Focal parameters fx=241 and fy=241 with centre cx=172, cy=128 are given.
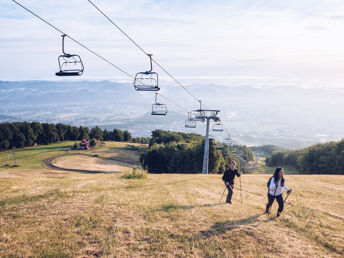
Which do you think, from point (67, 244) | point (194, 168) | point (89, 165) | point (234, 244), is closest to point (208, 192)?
point (234, 244)

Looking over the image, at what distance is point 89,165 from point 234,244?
257ft

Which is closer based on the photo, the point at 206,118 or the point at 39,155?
the point at 206,118

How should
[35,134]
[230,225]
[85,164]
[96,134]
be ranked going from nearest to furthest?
[230,225]
[85,164]
[35,134]
[96,134]

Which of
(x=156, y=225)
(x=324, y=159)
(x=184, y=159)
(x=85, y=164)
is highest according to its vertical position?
(x=324, y=159)

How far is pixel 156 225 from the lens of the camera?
12.3 meters

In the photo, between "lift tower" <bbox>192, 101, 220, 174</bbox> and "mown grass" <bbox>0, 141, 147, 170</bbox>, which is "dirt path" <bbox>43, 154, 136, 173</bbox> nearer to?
"mown grass" <bbox>0, 141, 147, 170</bbox>

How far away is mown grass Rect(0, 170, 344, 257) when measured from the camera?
1021 centimetres

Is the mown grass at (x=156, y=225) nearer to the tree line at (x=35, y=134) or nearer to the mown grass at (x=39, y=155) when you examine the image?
the mown grass at (x=39, y=155)

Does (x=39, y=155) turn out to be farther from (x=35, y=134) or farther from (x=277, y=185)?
(x=277, y=185)

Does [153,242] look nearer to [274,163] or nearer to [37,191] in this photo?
[37,191]

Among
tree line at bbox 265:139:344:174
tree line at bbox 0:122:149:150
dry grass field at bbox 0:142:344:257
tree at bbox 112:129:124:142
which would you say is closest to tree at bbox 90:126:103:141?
tree line at bbox 0:122:149:150

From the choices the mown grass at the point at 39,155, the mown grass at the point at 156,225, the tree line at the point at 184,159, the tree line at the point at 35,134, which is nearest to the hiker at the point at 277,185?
the mown grass at the point at 156,225

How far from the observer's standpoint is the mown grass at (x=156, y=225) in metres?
10.2

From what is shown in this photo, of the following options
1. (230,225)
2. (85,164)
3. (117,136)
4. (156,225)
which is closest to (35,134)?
(85,164)
